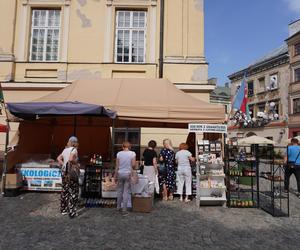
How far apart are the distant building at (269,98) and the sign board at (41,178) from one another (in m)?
25.5

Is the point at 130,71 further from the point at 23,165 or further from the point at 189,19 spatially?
the point at 23,165

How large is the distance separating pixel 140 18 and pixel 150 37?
1.07 metres

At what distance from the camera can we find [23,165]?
27.6ft

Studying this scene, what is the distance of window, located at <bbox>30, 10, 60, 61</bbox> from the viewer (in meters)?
12.6

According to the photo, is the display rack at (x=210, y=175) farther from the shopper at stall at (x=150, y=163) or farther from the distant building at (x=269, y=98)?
the distant building at (x=269, y=98)

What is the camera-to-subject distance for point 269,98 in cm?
3388

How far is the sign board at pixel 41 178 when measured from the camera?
839 cm

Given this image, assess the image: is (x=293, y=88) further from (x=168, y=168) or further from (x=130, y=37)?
(x=168, y=168)

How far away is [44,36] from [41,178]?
6.81 meters

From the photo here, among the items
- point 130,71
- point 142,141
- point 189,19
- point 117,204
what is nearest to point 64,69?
point 130,71

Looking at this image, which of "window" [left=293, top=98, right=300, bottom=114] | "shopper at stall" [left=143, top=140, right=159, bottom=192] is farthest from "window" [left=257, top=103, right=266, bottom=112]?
"shopper at stall" [left=143, top=140, right=159, bottom=192]

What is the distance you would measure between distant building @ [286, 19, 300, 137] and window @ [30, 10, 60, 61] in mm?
25019

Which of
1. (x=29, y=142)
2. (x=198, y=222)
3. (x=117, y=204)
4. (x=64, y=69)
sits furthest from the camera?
(x=64, y=69)

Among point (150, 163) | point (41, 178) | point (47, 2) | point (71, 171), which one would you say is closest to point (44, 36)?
point (47, 2)
